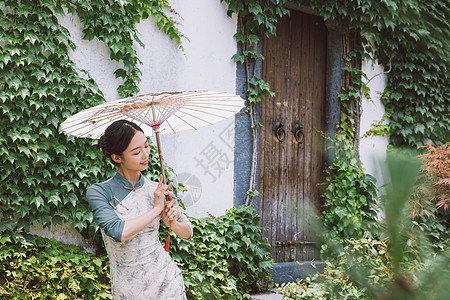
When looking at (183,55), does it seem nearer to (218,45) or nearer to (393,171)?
(218,45)

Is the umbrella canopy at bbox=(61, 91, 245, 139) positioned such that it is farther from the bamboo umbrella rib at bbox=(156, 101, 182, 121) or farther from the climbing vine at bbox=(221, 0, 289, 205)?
the climbing vine at bbox=(221, 0, 289, 205)

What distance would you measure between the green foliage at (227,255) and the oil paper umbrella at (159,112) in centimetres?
170

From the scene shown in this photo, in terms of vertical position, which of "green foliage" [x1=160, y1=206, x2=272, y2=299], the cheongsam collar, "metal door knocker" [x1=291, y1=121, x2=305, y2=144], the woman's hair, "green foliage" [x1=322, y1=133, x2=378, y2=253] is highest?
"metal door knocker" [x1=291, y1=121, x2=305, y2=144]

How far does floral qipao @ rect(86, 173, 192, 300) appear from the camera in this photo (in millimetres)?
1932

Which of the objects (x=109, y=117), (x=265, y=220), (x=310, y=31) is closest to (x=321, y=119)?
(x=310, y=31)

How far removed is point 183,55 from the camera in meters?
4.36

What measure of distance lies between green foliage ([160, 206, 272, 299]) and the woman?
176 cm

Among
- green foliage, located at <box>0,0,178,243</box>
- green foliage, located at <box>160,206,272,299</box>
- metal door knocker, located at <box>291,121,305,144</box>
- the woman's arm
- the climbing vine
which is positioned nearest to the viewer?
the woman's arm

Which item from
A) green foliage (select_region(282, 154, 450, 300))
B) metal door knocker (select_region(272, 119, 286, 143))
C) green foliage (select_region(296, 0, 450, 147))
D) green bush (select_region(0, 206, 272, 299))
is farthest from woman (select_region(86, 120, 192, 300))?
green foliage (select_region(296, 0, 450, 147))

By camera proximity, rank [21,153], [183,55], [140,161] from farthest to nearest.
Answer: [183,55] < [21,153] < [140,161]

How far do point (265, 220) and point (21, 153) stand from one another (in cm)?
267

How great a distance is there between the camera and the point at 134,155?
2.05m

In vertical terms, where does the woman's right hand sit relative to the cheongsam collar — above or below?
below

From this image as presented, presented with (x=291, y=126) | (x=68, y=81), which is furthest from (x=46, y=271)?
(x=291, y=126)
